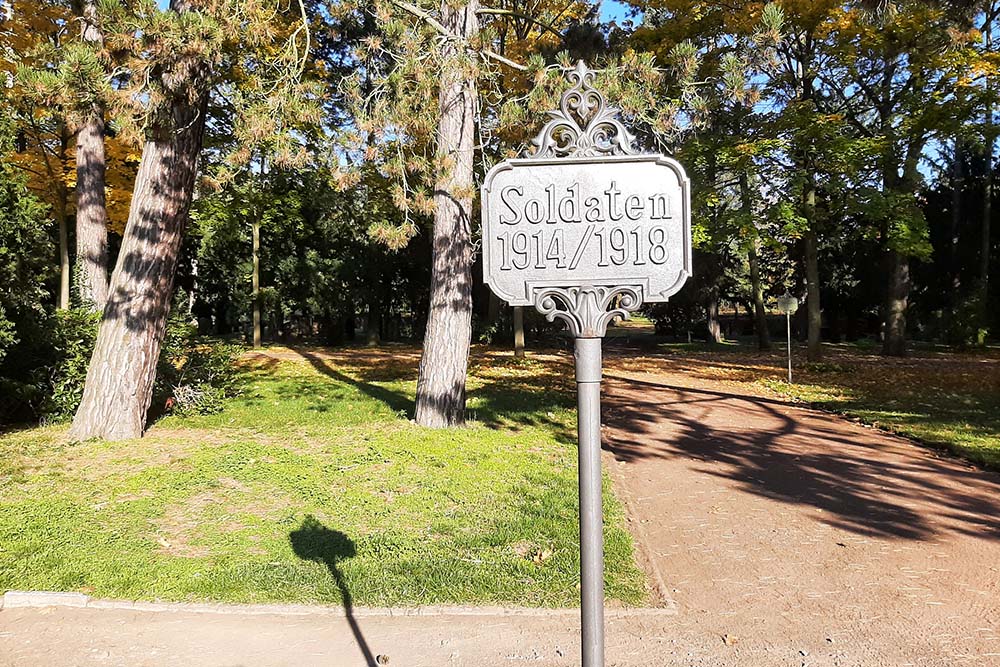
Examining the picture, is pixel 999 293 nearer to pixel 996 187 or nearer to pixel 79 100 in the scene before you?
pixel 996 187

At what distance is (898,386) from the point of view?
14.6 m

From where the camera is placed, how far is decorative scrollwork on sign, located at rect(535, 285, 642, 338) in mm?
2166

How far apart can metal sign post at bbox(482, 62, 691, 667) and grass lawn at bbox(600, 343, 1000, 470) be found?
740 centimetres

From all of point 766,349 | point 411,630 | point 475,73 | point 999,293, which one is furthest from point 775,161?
point 411,630

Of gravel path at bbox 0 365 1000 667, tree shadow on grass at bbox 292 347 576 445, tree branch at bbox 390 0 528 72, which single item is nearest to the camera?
gravel path at bbox 0 365 1000 667

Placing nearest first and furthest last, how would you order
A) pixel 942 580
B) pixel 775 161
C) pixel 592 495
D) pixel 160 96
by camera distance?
pixel 592 495 → pixel 942 580 → pixel 160 96 → pixel 775 161

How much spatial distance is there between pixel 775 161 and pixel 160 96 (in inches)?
635

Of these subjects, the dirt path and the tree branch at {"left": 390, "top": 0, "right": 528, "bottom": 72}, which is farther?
the tree branch at {"left": 390, "top": 0, "right": 528, "bottom": 72}

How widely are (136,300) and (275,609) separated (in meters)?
5.55

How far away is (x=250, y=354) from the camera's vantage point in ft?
64.3

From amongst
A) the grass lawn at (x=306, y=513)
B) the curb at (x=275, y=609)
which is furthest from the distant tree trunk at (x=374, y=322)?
the curb at (x=275, y=609)

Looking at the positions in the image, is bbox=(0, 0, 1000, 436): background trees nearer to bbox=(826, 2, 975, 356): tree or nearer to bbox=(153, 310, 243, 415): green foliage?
bbox=(826, 2, 975, 356): tree

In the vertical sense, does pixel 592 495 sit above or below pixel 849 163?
below

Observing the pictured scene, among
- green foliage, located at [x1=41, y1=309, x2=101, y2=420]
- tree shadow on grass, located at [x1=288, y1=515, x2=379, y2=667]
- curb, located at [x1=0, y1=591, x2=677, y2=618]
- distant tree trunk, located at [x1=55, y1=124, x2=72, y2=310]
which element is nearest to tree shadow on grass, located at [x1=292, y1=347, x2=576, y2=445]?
tree shadow on grass, located at [x1=288, y1=515, x2=379, y2=667]
